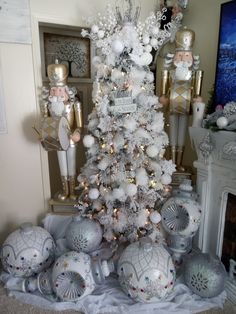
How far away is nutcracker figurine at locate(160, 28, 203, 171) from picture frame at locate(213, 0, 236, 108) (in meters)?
0.14

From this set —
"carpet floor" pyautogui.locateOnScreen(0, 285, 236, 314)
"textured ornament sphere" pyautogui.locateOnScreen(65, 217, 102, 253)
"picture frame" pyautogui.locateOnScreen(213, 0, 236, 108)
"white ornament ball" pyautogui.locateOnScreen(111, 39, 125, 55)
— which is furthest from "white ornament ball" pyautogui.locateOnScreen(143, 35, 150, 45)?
"carpet floor" pyautogui.locateOnScreen(0, 285, 236, 314)

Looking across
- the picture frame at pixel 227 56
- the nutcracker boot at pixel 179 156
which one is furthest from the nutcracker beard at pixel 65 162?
the picture frame at pixel 227 56

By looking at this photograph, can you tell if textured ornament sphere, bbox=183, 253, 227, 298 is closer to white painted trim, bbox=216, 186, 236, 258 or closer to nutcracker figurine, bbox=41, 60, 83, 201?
white painted trim, bbox=216, 186, 236, 258

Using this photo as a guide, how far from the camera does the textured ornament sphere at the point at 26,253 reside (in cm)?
164

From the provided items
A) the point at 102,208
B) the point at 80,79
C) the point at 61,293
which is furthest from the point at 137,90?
the point at 61,293

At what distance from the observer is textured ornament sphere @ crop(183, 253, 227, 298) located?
4.86 ft

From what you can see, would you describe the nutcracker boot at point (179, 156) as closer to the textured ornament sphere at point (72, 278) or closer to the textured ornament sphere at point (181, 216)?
the textured ornament sphere at point (181, 216)

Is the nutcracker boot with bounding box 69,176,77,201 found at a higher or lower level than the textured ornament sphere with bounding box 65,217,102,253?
higher

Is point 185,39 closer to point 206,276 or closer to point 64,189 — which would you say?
point 64,189

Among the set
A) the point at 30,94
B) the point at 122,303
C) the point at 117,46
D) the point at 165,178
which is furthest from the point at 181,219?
the point at 30,94

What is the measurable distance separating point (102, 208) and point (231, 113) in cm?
106

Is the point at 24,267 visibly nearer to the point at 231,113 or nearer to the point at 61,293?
the point at 61,293

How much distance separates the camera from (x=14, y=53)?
6.10ft

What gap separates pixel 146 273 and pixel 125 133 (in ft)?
2.77
